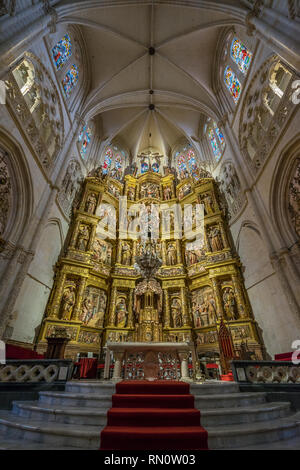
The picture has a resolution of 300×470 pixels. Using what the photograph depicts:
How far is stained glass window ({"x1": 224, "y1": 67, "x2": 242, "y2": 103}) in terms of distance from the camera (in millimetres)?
12766

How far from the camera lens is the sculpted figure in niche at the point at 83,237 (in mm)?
13133

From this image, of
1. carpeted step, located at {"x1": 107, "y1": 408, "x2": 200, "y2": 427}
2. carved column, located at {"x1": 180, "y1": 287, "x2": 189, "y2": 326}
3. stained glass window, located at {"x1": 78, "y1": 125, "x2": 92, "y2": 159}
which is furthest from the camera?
stained glass window, located at {"x1": 78, "y1": 125, "x2": 92, "y2": 159}

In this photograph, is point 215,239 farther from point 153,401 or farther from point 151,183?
point 153,401

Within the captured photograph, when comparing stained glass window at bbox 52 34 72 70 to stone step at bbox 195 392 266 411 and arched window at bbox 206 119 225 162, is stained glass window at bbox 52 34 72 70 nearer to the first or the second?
arched window at bbox 206 119 225 162

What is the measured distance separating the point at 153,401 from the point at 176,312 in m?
10.1

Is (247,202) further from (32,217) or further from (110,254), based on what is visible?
(32,217)

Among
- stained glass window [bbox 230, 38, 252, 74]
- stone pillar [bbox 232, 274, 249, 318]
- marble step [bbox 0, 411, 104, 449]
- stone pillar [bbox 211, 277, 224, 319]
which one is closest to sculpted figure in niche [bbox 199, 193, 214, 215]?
stone pillar [bbox 211, 277, 224, 319]

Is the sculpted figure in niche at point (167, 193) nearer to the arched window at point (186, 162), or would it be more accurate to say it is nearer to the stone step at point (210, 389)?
the arched window at point (186, 162)

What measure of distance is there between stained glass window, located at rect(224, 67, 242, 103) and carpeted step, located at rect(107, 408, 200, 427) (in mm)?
15541

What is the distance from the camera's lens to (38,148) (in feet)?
31.8

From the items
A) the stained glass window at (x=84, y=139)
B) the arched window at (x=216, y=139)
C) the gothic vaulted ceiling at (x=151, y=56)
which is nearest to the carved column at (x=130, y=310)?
the stained glass window at (x=84, y=139)

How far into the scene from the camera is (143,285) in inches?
471

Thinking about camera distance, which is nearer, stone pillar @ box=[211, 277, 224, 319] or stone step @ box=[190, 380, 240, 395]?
stone step @ box=[190, 380, 240, 395]
